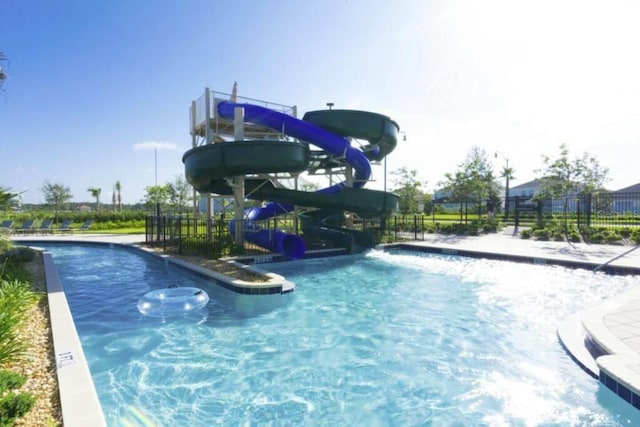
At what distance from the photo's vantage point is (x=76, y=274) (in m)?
11.8

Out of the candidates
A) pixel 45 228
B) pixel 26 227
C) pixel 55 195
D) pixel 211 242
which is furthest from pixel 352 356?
pixel 55 195

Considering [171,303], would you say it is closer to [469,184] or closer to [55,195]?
[469,184]

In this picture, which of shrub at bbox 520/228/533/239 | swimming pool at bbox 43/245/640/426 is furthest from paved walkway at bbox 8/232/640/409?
shrub at bbox 520/228/533/239

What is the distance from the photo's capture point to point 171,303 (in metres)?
7.58

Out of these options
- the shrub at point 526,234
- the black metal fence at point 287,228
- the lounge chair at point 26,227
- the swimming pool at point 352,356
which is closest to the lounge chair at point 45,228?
the lounge chair at point 26,227

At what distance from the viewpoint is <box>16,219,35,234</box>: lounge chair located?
24266mm

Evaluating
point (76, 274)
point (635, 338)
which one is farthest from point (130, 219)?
point (635, 338)

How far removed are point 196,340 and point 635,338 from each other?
6412mm

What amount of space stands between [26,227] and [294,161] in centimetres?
2270

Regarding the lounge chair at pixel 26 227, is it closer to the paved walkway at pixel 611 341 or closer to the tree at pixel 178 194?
the tree at pixel 178 194

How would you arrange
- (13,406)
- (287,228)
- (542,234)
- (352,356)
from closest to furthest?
(13,406) → (352,356) → (542,234) → (287,228)

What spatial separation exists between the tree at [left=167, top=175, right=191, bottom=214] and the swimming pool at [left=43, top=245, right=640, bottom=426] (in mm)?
29858

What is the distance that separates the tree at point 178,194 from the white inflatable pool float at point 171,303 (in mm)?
32656

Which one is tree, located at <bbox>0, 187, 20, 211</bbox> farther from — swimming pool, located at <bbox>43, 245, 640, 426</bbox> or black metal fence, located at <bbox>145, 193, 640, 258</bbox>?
black metal fence, located at <bbox>145, 193, 640, 258</bbox>
